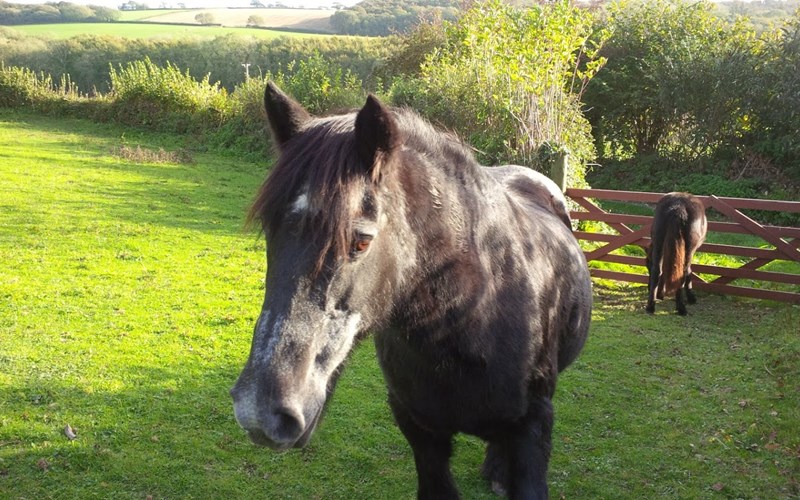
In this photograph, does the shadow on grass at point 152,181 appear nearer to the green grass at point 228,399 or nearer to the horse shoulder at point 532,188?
the green grass at point 228,399

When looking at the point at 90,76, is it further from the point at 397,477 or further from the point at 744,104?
the point at 397,477

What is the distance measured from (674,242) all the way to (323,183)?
741 cm

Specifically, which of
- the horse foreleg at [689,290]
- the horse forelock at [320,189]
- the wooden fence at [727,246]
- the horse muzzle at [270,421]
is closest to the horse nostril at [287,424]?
the horse muzzle at [270,421]

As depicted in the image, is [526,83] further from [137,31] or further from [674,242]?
[137,31]

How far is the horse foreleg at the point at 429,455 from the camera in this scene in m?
2.89

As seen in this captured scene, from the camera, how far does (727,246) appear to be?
8.80 m

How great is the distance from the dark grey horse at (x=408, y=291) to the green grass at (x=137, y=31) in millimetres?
47899

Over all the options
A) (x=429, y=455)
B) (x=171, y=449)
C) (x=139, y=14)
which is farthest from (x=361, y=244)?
(x=139, y=14)

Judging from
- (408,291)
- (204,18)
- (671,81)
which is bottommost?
(408,291)

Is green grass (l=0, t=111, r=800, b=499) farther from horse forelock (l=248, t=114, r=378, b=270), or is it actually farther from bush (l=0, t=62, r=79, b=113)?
bush (l=0, t=62, r=79, b=113)

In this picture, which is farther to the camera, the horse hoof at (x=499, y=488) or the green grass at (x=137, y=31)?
the green grass at (x=137, y=31)

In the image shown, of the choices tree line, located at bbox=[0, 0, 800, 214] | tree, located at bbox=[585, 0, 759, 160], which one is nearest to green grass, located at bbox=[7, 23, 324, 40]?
tree line, located at bbox=[0, 0, 800, 214]

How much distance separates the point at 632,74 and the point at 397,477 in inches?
742

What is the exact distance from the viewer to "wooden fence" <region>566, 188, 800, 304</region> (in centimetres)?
821
